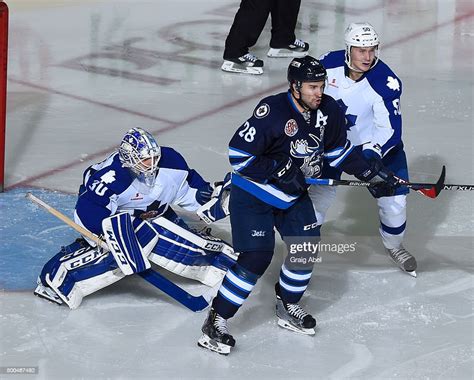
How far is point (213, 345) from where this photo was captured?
3.94 metres

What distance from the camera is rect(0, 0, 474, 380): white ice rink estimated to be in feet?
12.9

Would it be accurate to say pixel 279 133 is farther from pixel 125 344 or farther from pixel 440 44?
pixel 440 44

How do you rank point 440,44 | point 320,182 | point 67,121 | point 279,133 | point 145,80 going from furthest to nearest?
point 440,44
point 145,80
point 67,121
point 320,182
point 279,133

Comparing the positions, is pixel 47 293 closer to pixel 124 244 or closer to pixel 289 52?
pixel 124 244

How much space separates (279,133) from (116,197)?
2.46 ft

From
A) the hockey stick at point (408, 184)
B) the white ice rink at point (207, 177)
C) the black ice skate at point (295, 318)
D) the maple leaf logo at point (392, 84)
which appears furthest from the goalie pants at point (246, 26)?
the black ice skate at point (295, 318)

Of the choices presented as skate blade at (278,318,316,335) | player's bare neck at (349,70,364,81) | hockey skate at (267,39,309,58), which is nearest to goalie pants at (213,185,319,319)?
skate blade at (278,318,316,335)

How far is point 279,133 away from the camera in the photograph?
385 cm

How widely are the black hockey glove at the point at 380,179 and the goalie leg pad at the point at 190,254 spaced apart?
63 cm

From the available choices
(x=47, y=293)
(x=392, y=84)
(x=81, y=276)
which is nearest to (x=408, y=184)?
(x=392, y=84)

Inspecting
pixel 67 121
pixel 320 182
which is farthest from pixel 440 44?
pixel 320 182

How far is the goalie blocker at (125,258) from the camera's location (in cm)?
413

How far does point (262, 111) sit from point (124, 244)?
710mm

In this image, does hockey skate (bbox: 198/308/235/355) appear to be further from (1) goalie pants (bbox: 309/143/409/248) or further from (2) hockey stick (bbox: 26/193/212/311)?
(1) goalie pants (bbox: 309/143/409/248)
